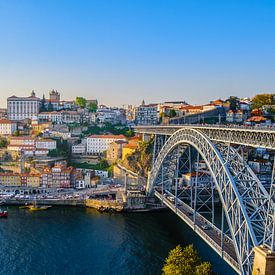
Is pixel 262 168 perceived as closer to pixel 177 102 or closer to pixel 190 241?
pixel 190 241

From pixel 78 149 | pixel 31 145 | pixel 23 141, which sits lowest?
pixel 78 149

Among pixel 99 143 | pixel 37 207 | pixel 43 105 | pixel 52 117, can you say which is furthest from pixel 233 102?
pixel 43 105

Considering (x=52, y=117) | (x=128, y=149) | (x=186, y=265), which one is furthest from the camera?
(x=52, y=117)

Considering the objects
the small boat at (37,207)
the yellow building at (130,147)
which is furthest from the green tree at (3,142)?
the small boat at (37,207)

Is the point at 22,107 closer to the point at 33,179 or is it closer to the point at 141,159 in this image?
the point at 33,179

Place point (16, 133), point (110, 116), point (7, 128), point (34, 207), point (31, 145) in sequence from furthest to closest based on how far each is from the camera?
point (110, 116)
point (7, 128)
point (16, 133)
point (31, 145)
point (34, 207)

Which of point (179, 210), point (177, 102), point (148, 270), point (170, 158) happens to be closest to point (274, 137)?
point (148, 270)

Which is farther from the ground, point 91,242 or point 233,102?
point 233,102
